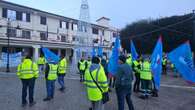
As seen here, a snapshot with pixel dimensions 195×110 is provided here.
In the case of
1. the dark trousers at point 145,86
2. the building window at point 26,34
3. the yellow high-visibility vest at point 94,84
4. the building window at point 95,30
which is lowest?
the dark trousers at point 145,86

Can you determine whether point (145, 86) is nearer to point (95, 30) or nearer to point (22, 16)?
point (22, 16)

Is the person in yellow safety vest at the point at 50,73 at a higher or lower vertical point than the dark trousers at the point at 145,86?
higher

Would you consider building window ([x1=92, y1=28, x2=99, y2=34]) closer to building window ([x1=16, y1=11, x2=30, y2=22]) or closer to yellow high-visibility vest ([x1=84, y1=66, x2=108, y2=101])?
building window ([x1=16, y1=11, x2=30, y2=22])

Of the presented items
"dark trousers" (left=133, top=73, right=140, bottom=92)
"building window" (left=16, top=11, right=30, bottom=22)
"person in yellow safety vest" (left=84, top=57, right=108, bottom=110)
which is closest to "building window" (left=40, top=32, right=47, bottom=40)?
"building window" (left=16, top=11, right=30, bottom=22)

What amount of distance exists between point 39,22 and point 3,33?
7.65 meters

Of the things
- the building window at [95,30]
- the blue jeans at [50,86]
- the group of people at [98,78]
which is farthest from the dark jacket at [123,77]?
the building window at [95,30]

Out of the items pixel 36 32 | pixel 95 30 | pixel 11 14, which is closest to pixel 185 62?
pixel 11 14

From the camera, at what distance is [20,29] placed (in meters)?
36.6

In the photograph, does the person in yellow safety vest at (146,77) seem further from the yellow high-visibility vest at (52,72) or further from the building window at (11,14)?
the building window at (11,14)

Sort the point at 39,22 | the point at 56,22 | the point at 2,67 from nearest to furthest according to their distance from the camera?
the point at 2,67, the point at 39,22, the point at 56,22

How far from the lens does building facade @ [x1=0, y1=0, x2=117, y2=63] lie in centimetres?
3244

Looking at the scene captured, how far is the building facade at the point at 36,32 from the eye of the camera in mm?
32438

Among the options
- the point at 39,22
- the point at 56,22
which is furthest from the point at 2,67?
the point at 56,22

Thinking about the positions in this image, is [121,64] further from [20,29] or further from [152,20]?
[152,20]
